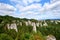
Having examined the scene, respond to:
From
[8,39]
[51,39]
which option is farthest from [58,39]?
[51,39]

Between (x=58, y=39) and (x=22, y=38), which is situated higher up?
(x=22, y=38)

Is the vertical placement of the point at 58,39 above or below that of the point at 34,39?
below

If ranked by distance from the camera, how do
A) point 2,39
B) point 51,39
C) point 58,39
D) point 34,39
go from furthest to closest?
point 58,39 → point 2,39 → point 34,39 → point 51,39

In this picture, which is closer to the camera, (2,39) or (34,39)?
(34,39)

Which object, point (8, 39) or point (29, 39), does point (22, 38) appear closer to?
point (29, 39)

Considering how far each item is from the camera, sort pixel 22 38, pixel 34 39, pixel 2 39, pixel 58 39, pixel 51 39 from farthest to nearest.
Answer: pixel 58 39 < pixel 2 39 < pixel 22 38 < pixel 34 39 < pixel 51 39

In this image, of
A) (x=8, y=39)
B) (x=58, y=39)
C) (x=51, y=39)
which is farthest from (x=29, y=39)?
(x=58, y=39)

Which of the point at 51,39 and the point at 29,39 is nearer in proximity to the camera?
the point at 51,39

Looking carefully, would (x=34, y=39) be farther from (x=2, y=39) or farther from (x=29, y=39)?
(x=2, y=39)

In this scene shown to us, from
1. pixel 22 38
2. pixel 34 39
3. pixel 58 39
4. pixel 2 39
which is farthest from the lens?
pixel 58 39
